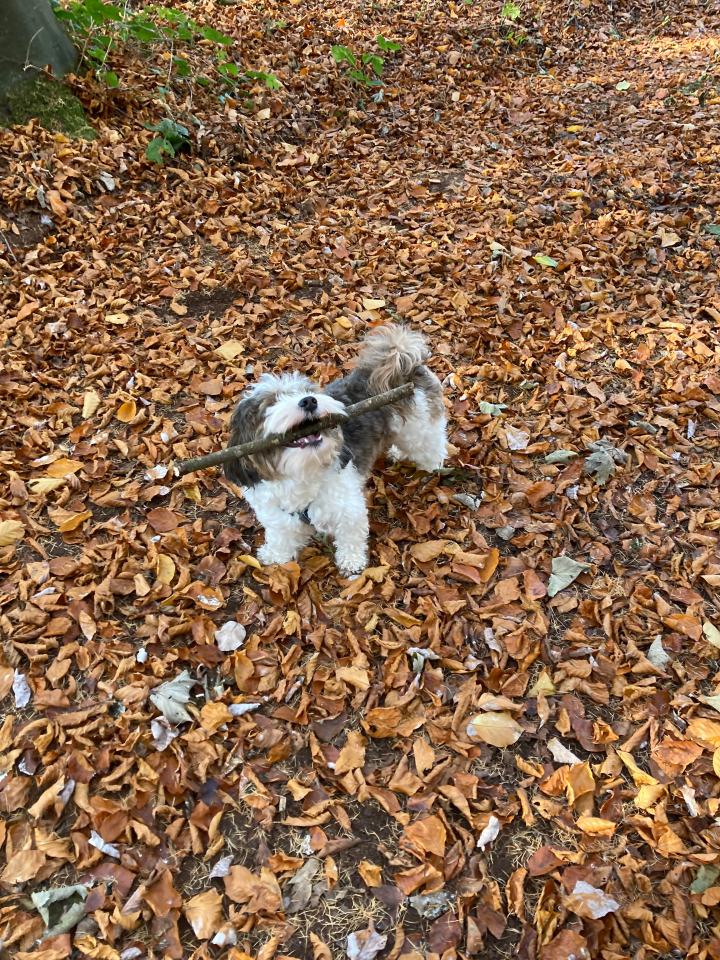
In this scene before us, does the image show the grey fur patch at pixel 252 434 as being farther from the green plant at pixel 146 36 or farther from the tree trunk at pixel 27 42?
the green plant at pixel 146 36

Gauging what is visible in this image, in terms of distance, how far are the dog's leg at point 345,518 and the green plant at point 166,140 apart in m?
6.07

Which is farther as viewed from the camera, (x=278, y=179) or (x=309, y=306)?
(x=278, y=179)

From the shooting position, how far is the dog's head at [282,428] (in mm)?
3453

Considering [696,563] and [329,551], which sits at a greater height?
[329,551]

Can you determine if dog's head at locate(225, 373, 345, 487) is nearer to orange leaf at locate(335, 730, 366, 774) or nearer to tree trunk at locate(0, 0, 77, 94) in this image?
orange leaf at locate(335, 730, 366, 774)

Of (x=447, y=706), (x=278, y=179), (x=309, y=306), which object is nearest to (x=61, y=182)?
(x=278, y=179)

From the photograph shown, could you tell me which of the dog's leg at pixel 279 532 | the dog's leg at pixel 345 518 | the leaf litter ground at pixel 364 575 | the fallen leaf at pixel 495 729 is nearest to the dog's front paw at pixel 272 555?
the dog's leg at pixel 279 532

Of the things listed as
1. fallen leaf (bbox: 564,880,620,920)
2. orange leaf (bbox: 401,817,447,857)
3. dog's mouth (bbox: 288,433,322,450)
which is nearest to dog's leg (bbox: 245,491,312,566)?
dog's mouth (bbox: 288,433,322,450)

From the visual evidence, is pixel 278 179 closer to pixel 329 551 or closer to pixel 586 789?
pixel 329 551

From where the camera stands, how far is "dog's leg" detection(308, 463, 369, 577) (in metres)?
4.13

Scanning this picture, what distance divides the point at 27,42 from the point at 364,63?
5526mm

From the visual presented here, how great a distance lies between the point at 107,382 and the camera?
5.85 metres

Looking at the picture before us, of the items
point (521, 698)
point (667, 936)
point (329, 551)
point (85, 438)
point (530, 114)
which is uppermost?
point (530, 114)

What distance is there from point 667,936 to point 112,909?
111 inches
